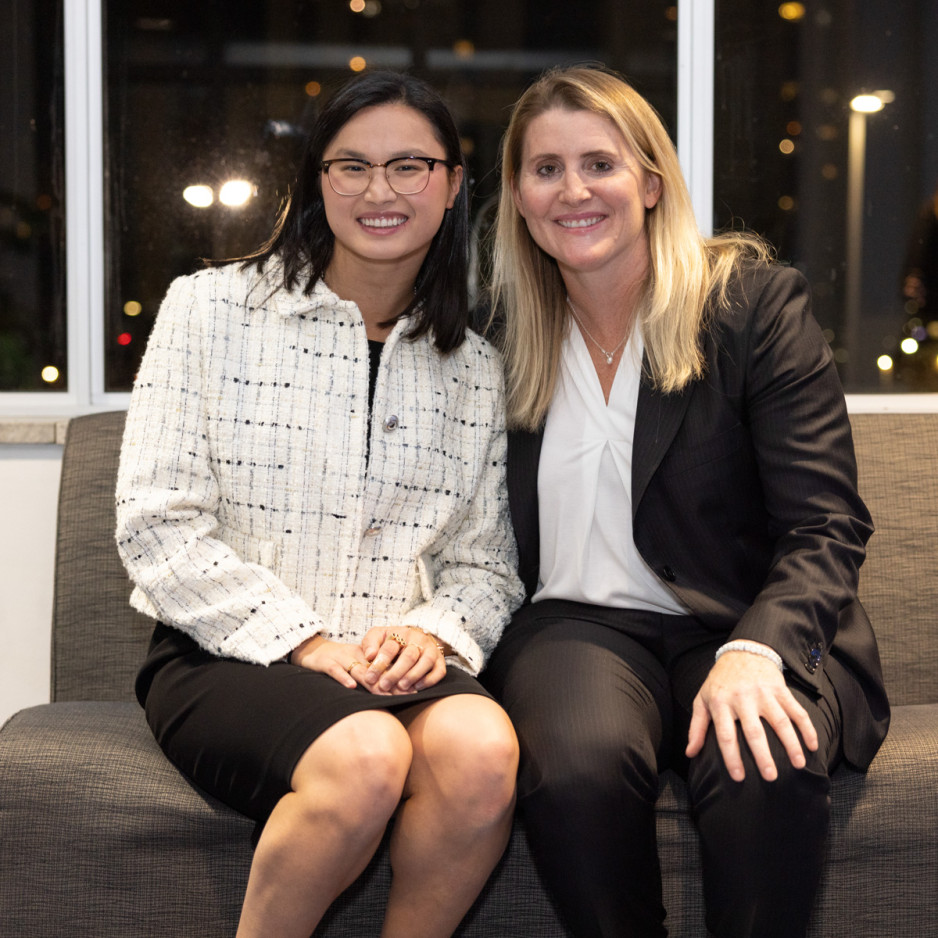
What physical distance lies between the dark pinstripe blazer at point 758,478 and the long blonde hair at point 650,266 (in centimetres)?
5

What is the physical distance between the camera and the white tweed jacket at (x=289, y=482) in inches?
62.9

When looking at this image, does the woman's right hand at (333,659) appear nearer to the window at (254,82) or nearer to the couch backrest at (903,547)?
the couch backrest at (903,547)

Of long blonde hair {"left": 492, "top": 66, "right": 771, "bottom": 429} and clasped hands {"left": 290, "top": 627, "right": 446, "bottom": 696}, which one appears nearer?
clasped hands {"left": 290, "top": 627, "right": 446, "bottom": 696}

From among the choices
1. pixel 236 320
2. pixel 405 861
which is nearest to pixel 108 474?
pixel 236 320

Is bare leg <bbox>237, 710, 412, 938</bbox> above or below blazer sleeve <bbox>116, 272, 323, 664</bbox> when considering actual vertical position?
below

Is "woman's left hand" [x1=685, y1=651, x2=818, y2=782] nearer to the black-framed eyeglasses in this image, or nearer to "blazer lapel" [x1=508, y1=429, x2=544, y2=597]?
"blazer lapel" [x1=508, y1=429, x2=544, y2=597]

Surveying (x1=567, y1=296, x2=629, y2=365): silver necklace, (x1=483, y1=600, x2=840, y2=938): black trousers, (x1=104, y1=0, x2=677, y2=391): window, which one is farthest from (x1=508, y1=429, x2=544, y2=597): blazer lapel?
(x1=104, y1=0, x2=677, y2=391): window

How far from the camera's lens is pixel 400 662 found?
1538 millimetres

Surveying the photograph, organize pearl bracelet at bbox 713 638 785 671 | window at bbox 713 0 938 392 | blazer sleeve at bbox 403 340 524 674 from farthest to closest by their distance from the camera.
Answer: window at bbox 713 0 938 392
blazer sleeve at bbox 403 340 524 674
pearl bracelet at bbox 713 638 785 671

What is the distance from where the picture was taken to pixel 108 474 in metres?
2.08

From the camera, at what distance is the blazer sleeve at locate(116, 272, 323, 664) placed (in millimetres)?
1576

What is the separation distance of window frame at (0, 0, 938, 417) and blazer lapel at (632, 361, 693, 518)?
103 cm

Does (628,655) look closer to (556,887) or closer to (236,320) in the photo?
(556,887)

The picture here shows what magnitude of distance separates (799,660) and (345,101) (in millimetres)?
1085
